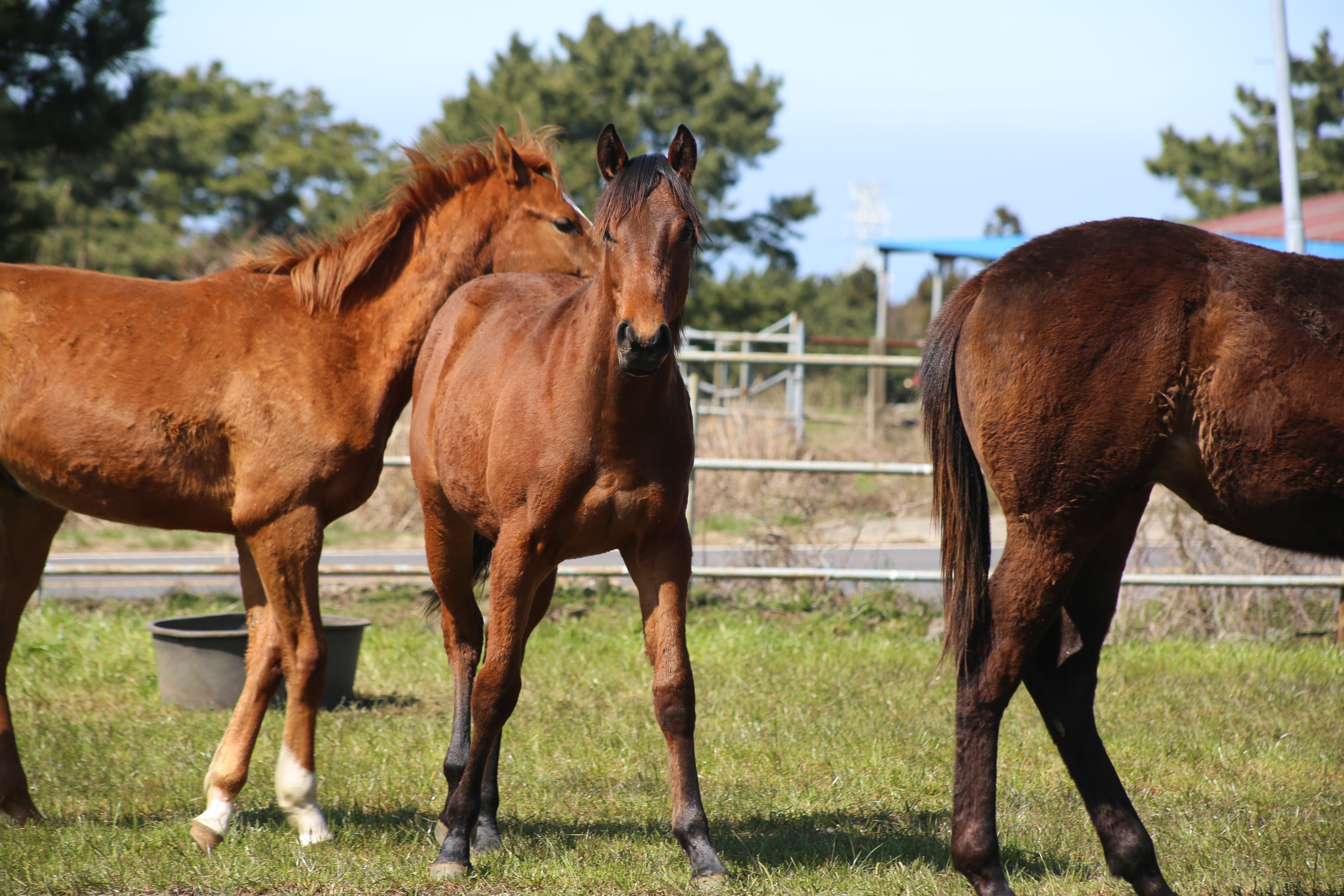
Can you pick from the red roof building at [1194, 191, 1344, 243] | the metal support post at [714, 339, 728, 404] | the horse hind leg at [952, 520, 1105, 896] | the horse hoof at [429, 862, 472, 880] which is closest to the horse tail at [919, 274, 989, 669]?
the horse hind leg at [952, 520, 1105, 896]

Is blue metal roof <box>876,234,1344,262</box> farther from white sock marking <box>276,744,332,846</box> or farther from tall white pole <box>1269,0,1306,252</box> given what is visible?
white sock marking <box>276,744,332,846</box>

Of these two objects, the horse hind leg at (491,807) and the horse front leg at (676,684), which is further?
the horse hind leg at (491,807)

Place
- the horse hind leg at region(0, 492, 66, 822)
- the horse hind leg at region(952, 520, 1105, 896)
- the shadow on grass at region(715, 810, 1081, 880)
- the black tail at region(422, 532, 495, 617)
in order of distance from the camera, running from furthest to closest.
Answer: the black tail at region(422, 532, 495, 617), the horse hind leg at region(0, 492, 66, 822), the shadow on grass at region(715, 810, 1081, 880), the horse hind leg at region(952, 520, 1105, 896)

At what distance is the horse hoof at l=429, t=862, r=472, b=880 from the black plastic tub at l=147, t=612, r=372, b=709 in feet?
7.27

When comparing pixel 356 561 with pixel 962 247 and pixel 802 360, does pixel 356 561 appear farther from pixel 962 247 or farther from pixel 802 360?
pixel 962 247

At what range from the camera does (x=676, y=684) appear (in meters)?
3.26

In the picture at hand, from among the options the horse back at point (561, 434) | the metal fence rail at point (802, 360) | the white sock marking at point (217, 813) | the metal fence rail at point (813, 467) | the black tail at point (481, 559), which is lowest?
the white sock marking at point (217, 813)

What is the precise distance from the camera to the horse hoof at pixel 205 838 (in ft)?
11.6

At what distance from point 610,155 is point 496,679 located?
1.64m

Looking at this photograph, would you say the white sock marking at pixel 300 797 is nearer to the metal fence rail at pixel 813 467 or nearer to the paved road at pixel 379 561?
the paved road at pixel 379 561

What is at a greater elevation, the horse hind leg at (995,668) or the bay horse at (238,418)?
the bay horse at (238,418)

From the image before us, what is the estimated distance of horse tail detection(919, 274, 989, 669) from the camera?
3.16 m

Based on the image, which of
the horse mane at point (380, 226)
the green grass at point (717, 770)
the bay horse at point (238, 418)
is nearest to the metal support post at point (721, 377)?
the green grass at point (717, 770)

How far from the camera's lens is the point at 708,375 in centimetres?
2662
